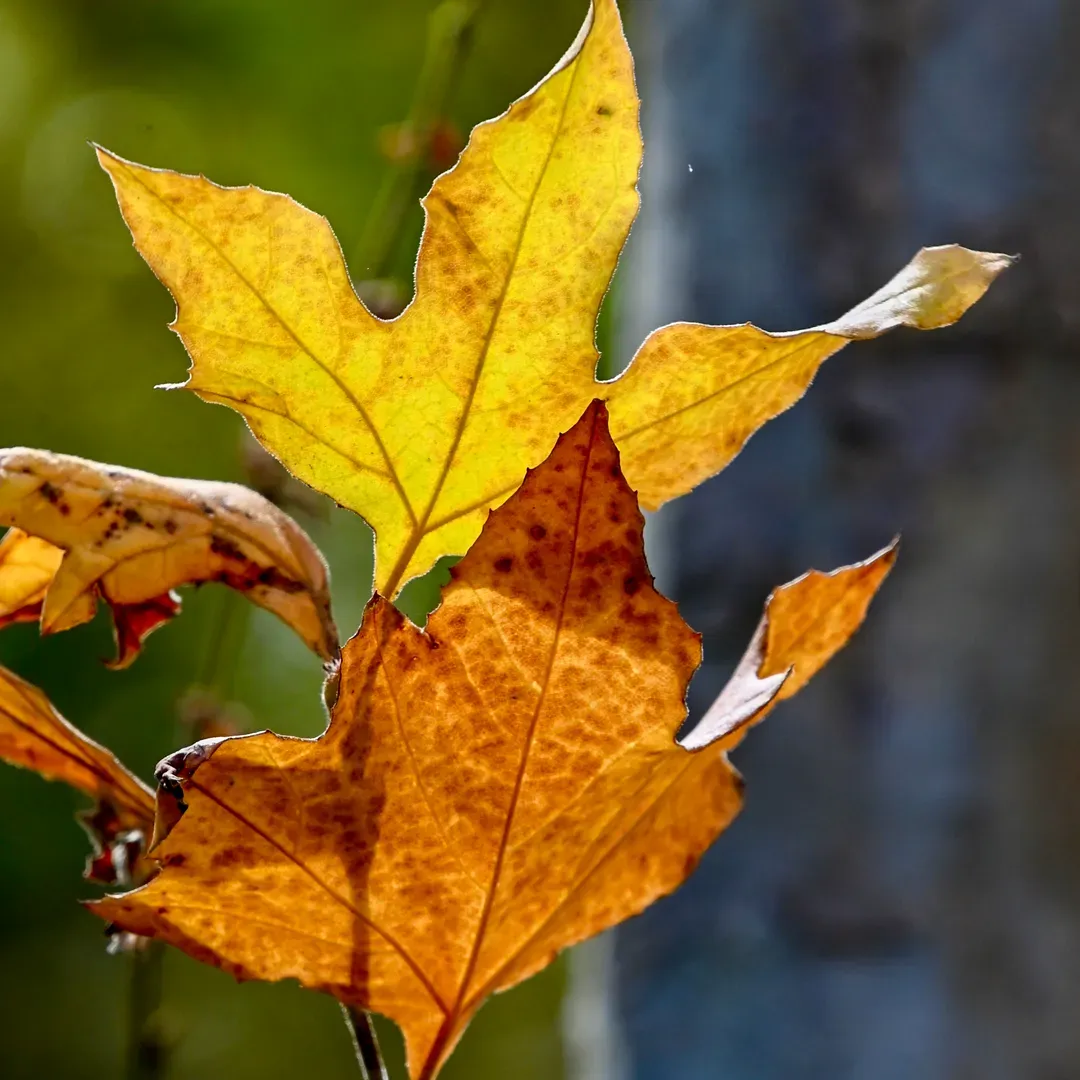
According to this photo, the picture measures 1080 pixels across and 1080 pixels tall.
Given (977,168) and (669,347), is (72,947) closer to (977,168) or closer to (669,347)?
(977,168)

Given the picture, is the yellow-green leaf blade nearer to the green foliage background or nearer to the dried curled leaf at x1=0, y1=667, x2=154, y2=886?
the dried curled leaf at x1=0, y1=667, x2=154, y2=886

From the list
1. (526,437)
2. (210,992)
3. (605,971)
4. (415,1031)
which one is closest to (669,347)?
(526,437)

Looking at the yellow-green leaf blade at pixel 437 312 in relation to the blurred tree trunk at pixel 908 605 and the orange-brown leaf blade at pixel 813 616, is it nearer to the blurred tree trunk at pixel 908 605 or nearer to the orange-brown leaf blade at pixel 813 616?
A: the orange-brown leaf blade at pixel 813 616

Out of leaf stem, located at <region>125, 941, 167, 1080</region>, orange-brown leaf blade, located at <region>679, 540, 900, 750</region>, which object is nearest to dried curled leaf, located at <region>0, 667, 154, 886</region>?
orange-brown leaf blade, located at <region>679, 540, 900, 750</region>

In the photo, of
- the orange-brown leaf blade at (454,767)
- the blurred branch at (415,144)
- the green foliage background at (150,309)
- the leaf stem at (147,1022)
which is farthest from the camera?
the green foliage background at (150,309)

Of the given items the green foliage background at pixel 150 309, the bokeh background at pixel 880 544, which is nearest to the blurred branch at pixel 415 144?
the bokeh background at pixel 880 544

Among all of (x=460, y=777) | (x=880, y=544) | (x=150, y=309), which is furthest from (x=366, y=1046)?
(x=150, y=309)
